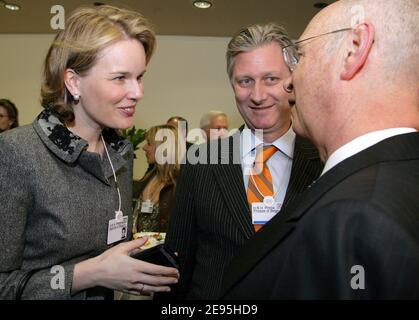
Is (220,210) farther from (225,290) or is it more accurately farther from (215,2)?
(215,2)

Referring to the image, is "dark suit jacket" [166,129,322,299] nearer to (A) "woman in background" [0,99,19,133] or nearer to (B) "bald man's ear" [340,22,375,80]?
(B) "bald man's ear" [340,22,375,80]

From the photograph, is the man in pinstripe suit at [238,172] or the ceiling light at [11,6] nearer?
the man in pinstripe suit at [238,172]

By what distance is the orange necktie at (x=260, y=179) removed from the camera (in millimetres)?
1426

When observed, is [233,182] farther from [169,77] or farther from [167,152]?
[169,77]

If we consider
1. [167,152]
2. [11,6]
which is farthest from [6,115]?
[167,152]

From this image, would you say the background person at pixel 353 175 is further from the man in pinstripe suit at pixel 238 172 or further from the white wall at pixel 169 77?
Answer: the white wall at pixel 169 77

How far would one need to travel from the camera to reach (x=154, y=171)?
3471mm

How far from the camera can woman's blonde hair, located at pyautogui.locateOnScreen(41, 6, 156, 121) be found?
123 cm

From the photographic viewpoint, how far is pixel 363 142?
2.59ft

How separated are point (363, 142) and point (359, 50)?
20cm

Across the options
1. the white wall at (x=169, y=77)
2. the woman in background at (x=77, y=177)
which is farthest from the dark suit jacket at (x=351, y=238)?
the white wall at (x=169, y=77)

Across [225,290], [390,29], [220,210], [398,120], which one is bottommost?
[225,290]
